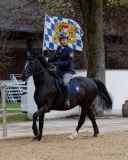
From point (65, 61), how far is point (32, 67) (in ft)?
2.77

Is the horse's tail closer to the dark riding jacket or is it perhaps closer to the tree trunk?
the dark riding jacket

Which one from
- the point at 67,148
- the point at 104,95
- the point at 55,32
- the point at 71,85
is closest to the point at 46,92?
the point at 71,85

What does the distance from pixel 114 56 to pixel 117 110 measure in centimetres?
1370

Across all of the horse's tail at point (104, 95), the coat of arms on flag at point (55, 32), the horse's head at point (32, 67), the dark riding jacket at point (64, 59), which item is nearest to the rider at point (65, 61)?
the dark riding jacket at point (64, 59)

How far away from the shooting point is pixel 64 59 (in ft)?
46.0

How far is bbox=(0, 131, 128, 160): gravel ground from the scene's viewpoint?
11.2 meters

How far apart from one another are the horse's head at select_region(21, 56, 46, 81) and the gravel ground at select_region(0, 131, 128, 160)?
1.66 m

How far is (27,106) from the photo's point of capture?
74.0 feet

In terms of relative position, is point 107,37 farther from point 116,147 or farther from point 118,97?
point 116,147

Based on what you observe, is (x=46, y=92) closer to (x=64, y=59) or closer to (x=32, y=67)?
(x=32, y=67)

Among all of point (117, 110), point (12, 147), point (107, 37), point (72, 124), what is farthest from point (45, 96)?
point (107, 37)

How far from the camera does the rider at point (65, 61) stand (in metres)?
14.0

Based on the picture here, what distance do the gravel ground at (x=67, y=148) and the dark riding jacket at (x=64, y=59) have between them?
71.0 inches

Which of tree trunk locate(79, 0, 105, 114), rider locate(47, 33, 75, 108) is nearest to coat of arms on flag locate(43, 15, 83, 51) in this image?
tree trunk locate(79, 0, 105, 114)
